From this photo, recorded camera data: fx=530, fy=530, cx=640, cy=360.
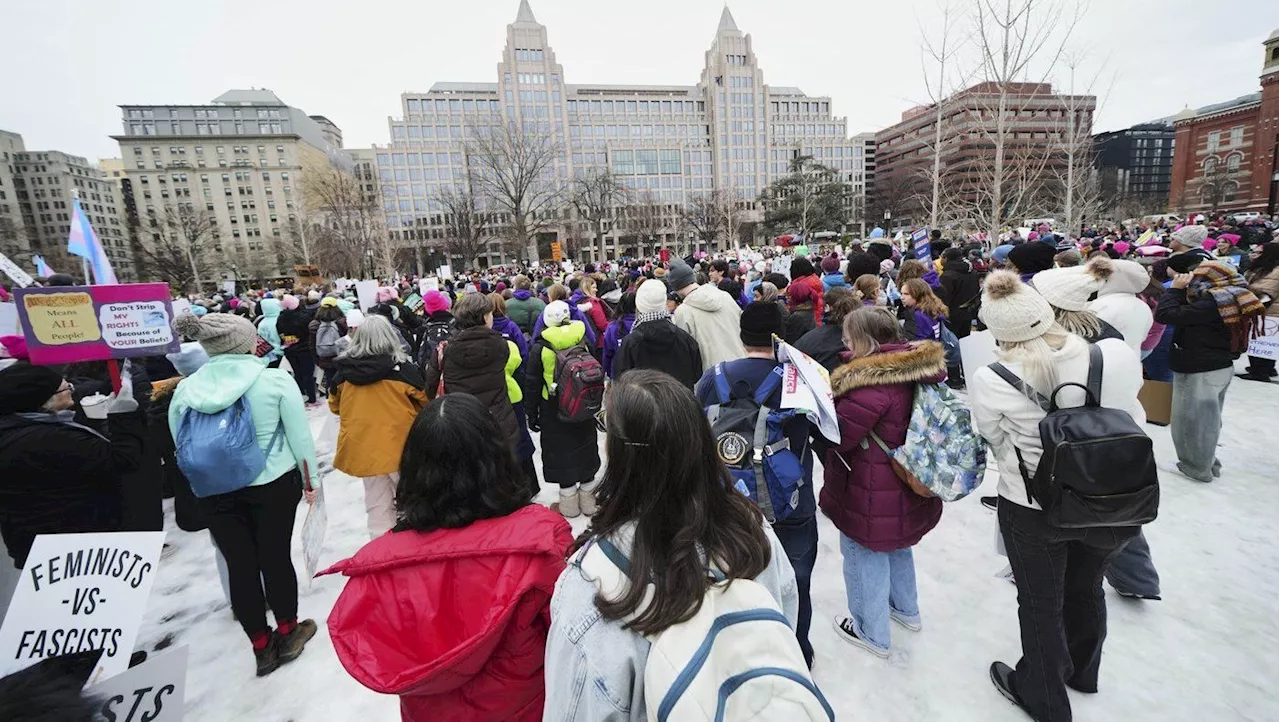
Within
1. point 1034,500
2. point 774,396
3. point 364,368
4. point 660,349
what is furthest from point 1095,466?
point 364,368

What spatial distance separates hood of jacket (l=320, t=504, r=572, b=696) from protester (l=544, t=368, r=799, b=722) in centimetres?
21

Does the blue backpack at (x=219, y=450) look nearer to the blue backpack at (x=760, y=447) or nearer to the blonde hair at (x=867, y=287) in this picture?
the blue backpack at (x=760, y=447)

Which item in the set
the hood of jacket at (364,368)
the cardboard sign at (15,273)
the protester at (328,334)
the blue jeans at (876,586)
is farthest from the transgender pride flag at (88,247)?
the blue jeans at (876,586)

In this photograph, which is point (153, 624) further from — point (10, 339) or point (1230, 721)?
point (1230, 721)

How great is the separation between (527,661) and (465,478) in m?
0.55

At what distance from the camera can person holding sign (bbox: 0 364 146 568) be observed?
2477mm

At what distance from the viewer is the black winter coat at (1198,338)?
4246 mm

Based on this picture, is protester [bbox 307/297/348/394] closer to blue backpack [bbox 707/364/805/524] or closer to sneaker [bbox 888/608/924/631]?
blue backpack [bbox 707/364/805/524]

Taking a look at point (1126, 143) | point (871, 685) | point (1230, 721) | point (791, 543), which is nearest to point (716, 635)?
point (791, 543)

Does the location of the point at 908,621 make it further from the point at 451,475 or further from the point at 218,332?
the point at 218,332

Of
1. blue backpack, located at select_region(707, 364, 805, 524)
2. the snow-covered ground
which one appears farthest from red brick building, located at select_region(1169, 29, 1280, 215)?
blue backpack, located at select_region(707, 364, 805, 524)

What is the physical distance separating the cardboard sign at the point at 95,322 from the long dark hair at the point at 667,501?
4.38 metres

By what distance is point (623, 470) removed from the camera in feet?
4.13

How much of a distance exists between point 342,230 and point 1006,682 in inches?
1979
